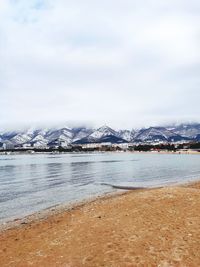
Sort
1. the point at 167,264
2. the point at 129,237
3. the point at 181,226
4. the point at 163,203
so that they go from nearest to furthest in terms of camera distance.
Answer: the point at 167,264, the point at 129,237, the point at 181,226, the point at 163,203

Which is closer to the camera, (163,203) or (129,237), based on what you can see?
(129,237)

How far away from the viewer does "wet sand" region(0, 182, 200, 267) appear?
16812 millimetres

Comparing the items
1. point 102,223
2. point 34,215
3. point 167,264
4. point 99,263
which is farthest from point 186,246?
point 34,215

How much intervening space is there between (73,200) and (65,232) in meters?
21.3

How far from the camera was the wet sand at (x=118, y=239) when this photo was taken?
16812 millimetres

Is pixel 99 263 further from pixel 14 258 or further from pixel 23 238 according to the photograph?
pixel 23 238

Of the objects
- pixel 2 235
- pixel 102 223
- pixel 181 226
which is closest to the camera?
pixel 181 226

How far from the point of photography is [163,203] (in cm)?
2692

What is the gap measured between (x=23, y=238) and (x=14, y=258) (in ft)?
16.2

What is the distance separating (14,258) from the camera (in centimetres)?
1825

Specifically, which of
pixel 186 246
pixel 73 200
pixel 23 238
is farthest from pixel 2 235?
pixel 73 200

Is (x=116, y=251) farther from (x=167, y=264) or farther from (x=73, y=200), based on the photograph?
(x=73, y=200)

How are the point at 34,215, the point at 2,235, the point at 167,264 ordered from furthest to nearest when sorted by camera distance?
the point at 34,215, the point at 2,235, the point at 167,264

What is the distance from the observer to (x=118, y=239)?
19203 millimetres
